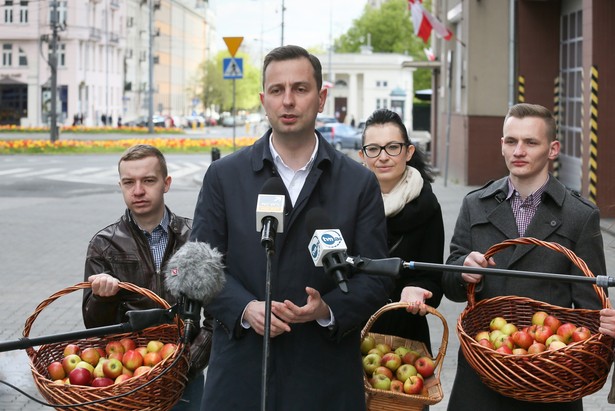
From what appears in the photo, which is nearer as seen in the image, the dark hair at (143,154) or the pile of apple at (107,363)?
the pile of apple at (107,363)

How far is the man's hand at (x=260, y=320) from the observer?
368cm

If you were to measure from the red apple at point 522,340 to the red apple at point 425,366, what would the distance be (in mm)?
507

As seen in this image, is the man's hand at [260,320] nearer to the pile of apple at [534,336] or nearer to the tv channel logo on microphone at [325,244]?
the tv channel logo on microphone at [325,244]

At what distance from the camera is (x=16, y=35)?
8656 cm

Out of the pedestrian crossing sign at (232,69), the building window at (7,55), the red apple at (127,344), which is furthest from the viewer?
the building window at (7,55)

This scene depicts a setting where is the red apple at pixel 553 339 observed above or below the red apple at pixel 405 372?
above

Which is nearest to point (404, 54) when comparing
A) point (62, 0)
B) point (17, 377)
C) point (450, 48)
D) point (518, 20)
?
point (62, 0)

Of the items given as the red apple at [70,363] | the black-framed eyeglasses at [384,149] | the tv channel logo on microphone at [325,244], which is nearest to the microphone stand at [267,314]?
the tv channel logo on microphone at [325,244]

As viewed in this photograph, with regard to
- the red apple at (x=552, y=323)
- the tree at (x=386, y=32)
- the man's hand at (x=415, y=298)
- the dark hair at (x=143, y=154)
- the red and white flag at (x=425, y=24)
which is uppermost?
the tree at (x=386, y=32)

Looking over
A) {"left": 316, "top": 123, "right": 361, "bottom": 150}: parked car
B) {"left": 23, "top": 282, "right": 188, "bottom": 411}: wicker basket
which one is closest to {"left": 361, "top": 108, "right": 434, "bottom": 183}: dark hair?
{"left": 23, "top": 282, "right": 188, "bottom": 411}: wicker basket

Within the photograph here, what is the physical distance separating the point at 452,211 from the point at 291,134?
17561 millimetres

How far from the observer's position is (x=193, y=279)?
3.41 m

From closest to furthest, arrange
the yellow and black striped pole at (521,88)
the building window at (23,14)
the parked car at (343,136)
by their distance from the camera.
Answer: the yellow and black striped pole at (521,88) < the parked car at (343,136) < the building window at (23,14)

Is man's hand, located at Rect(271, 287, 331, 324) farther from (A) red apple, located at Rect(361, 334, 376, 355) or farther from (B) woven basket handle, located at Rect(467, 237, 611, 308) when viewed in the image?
(A) red apple, located at Rect(361, 334, 376, 355)
